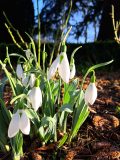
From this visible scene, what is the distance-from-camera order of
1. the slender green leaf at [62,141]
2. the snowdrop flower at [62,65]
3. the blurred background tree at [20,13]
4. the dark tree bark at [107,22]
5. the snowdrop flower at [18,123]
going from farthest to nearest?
the blurred background tree at [20,13]
the dark tree bark at [107,22]
the slender green leaf at [62,141]
the snowdrop flower at [62,65]
the snowdrop flower at [18,123]

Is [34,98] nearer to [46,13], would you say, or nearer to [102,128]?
[102,128]

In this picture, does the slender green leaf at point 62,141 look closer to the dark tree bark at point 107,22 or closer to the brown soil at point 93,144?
the brown soil at point 93,144

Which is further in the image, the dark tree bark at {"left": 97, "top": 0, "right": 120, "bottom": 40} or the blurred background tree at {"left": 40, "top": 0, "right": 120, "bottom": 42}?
the blurred background tree at {"left": 40, "top": 0, "right": 120, "bottom": 42}

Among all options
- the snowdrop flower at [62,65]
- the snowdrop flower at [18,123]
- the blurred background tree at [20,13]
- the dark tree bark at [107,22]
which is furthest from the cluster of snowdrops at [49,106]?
the blurred background tree at [20,13]

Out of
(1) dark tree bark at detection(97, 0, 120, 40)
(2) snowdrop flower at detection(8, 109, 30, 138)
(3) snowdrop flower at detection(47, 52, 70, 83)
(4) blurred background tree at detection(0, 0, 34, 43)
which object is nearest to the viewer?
→ (2) snowdrop flower at detection(8, 109, 30, 138)

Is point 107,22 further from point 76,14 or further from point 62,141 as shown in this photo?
point 62,141

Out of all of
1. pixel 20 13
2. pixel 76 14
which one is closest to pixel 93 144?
pixel 20 13

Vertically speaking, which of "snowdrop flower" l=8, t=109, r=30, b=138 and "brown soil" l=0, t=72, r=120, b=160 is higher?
"snowdrop flower" l=8, t=109, r=30, b=138

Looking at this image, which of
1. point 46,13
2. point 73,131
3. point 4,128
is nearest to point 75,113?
point 73,131

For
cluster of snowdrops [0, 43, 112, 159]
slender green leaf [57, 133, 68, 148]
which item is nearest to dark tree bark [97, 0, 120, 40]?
cluster of snowdrops [0, 43, 112, 159]

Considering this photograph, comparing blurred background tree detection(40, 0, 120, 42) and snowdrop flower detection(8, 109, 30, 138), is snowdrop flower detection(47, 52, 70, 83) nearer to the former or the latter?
snowdrop flower detection(8, 109, 30, 138)

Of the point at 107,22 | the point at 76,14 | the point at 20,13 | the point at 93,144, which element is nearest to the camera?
the point at 93,144
